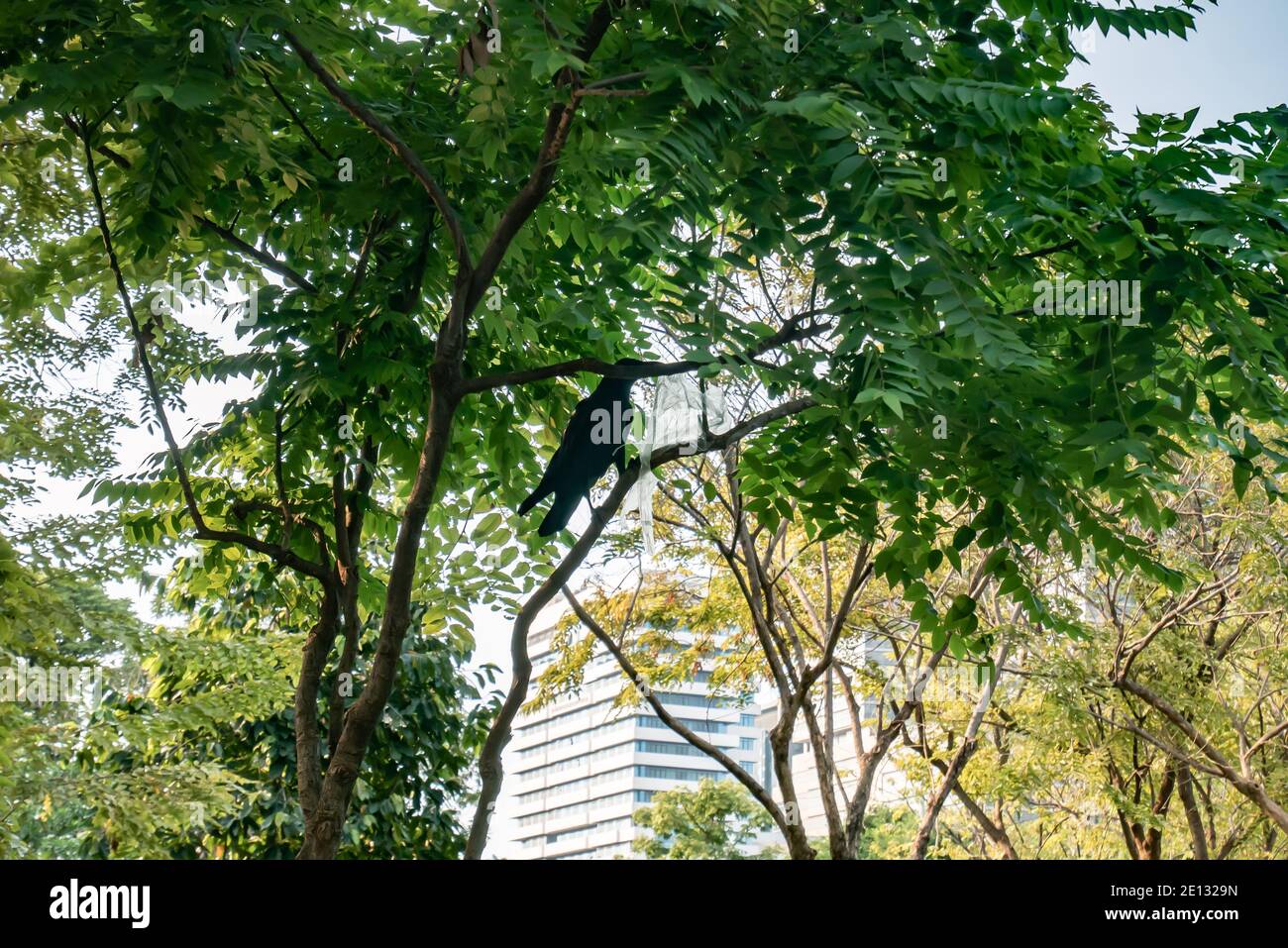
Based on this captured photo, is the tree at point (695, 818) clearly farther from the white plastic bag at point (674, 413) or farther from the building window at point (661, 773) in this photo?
the building window at point (661, 773)

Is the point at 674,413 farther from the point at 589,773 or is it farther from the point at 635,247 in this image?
the point at 589,773

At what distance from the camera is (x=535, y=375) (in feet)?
12.4

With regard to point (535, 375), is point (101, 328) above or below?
above

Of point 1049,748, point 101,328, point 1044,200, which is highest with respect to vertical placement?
point 101,328

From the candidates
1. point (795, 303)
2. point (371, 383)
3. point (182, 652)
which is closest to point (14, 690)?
point (182, 652)

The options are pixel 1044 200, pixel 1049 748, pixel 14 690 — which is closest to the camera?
pixel 1044 200

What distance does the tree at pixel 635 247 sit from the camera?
3.27 metres

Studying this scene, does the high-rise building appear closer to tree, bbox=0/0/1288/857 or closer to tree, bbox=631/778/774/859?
tree, bbox=631/778/774/859

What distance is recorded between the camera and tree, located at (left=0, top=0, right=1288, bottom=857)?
3268mm

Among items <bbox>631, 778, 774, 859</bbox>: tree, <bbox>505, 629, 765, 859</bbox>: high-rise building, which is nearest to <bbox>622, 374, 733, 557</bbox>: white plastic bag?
<bbox>631, 778, 774, 859</bbox>: tree

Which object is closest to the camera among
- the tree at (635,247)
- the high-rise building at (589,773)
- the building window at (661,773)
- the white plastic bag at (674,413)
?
the tree at (635,247)

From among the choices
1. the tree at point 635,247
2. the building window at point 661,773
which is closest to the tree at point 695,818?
the tree at point 635,247

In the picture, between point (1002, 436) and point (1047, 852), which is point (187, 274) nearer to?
point (1002, 436)
